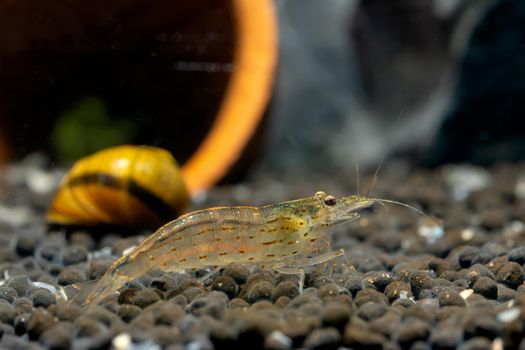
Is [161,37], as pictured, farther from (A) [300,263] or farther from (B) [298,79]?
(B) [298,79]

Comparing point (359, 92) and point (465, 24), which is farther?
point (359, 92)

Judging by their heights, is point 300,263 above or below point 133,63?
below

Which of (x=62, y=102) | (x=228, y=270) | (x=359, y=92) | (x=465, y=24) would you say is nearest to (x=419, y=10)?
(x=465, y=24)

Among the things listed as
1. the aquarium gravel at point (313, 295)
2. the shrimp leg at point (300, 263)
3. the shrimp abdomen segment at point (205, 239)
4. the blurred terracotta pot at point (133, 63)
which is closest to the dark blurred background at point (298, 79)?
the blurred terracotta pot at point (133, 63)

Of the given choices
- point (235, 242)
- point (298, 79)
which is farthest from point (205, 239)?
point (298, 79)

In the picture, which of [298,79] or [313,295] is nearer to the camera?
[313,295]

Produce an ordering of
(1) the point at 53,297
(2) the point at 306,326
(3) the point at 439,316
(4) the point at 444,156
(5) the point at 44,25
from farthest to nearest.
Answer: (4) the point at 444,156
(5) the point at 44,25
(1) the point at 53,297
(3) the point at 439,316
(2) the point at 306,326

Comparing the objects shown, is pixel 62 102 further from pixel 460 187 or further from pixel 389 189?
pixel 460 187
